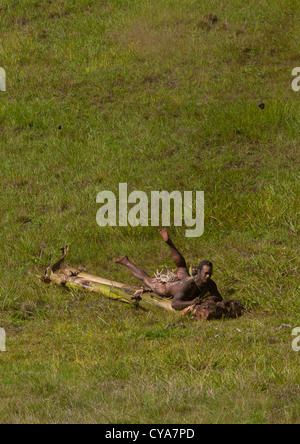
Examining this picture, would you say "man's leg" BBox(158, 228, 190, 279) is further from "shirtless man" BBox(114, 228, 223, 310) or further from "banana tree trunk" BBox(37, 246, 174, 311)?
"banana tree trunk" BBox(37, 246, 174, 311)

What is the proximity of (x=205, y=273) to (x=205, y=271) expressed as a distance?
2cm

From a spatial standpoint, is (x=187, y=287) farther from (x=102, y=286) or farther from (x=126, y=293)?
Result: (x=102, y=286)

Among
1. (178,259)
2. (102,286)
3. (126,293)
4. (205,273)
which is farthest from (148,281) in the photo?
(205,273)

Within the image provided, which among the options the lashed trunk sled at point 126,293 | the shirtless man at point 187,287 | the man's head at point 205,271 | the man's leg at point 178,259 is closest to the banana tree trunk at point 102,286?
the lashed trunk sled at point 126,293

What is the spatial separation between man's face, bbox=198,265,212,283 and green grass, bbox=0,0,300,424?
0.54m

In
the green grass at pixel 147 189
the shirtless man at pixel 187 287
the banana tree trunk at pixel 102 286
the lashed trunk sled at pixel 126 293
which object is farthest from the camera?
the banana tree trunk at pixel 102 286

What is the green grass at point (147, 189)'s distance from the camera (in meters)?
6.22

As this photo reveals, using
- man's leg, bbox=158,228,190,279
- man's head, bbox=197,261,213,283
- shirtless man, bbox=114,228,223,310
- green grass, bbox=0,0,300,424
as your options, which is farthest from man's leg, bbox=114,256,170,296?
man's head, bbox=197,261,213,283

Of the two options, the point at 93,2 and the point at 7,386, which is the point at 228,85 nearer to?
the point at 93,2

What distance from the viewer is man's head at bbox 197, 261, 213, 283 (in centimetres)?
867

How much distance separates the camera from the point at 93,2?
1788cm

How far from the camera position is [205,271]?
28.5 feet

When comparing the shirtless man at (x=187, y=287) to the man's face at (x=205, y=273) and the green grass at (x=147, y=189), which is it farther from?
the green grass at (x=147, y=189)

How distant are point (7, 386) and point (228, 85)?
9480 millimetres
